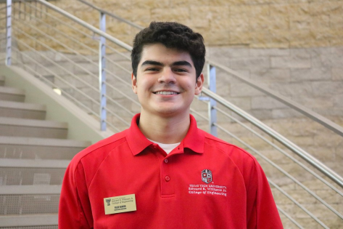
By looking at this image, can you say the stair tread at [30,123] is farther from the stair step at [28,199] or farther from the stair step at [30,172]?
the stair step at [28,199]

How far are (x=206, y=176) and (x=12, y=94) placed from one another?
2783mm

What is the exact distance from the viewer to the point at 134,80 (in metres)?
1.25

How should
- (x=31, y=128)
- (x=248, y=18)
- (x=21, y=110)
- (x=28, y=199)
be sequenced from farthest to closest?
(x=248, y=18)
(x=21, y=110)
(x=31, y=128)
(x=28, y=199)

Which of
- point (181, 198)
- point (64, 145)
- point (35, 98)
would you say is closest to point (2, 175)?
point (64, 145)

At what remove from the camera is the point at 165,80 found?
112 centimetres

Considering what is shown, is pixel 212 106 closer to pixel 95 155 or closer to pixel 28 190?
pixel 28 190

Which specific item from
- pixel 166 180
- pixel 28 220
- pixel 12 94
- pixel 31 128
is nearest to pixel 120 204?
pixel 166 180

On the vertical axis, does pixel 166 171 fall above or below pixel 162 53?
below

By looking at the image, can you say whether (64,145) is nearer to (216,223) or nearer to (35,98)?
(35,98)

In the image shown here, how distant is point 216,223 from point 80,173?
37 centimetres

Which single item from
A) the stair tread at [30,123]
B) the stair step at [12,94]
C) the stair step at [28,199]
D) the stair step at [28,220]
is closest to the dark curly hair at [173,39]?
the stair step at [28,220]

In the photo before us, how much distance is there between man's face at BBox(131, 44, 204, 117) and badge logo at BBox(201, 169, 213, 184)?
17cm

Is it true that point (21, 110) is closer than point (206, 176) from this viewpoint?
No

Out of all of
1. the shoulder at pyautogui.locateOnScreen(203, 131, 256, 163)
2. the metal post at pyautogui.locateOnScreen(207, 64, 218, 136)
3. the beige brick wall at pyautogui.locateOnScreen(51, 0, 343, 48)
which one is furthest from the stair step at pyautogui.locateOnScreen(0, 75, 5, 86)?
the shoulder at pyautogui.locateOnScreen(203, 131, 256, 163)
